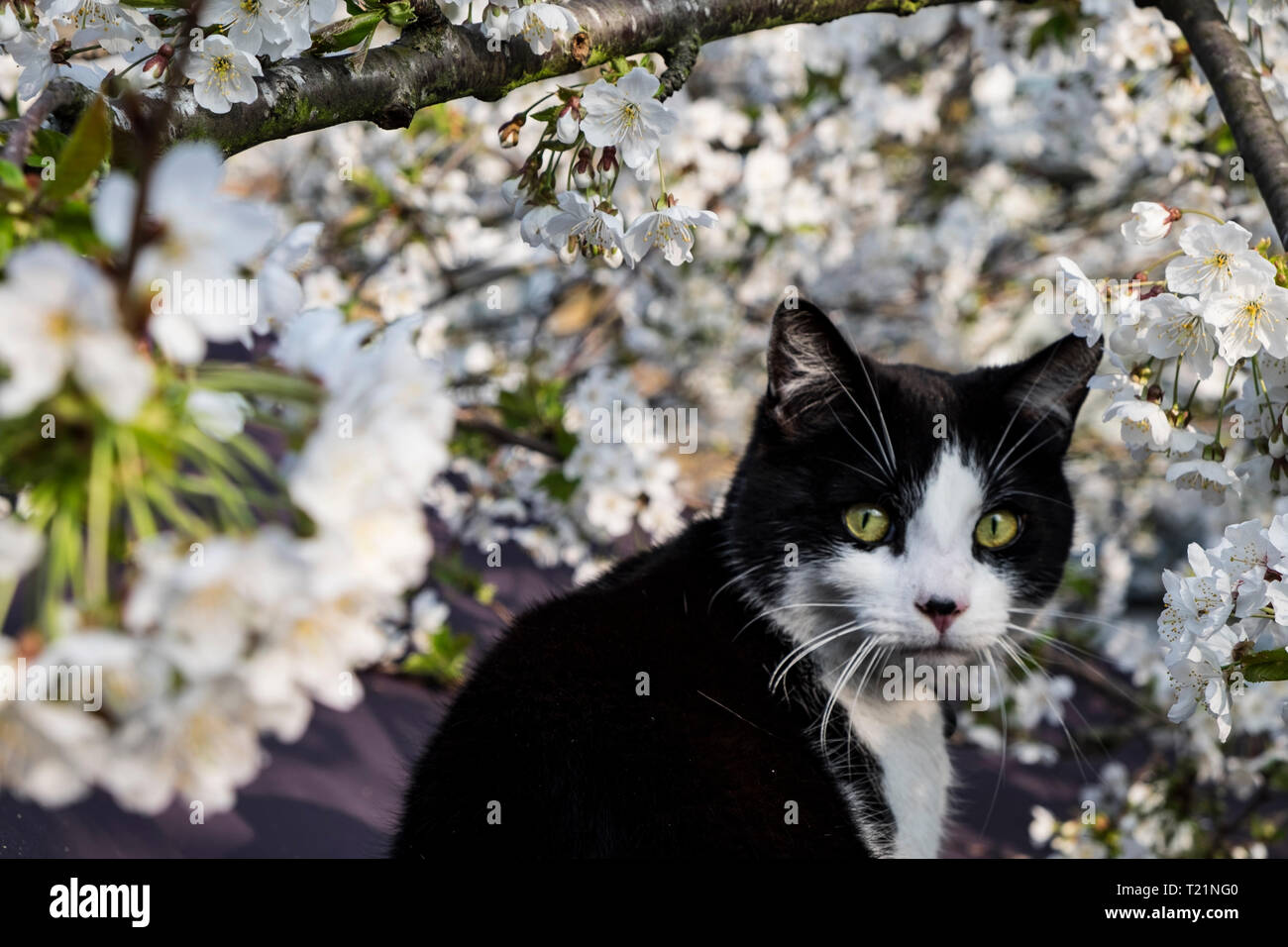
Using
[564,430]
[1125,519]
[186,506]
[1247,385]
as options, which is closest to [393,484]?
[186,506]

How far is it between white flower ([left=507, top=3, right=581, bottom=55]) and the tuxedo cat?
52cm

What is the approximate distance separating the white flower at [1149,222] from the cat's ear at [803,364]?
413mm

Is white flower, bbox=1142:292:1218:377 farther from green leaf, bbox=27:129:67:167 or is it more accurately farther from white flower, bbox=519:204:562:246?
green leaf, bbox=27:129:67:167

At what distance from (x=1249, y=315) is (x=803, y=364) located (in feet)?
1.95

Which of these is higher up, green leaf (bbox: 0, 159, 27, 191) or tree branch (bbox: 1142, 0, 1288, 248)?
tree branch (bbox: 1142, 0, 1288, 248)

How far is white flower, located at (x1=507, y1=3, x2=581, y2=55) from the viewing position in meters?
1.16

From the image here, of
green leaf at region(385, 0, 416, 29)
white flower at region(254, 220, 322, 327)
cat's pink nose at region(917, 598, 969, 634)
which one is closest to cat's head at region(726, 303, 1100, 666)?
cat's pink nose at region(917, 598, 969, 634)

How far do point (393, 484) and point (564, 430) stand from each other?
179 centimetres

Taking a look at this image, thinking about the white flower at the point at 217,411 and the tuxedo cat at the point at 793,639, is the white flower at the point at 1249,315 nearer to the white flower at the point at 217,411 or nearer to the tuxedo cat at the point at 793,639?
the tuxedo cat at the point at 793,639

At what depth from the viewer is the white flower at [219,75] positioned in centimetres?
105

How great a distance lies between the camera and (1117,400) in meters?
1.26
